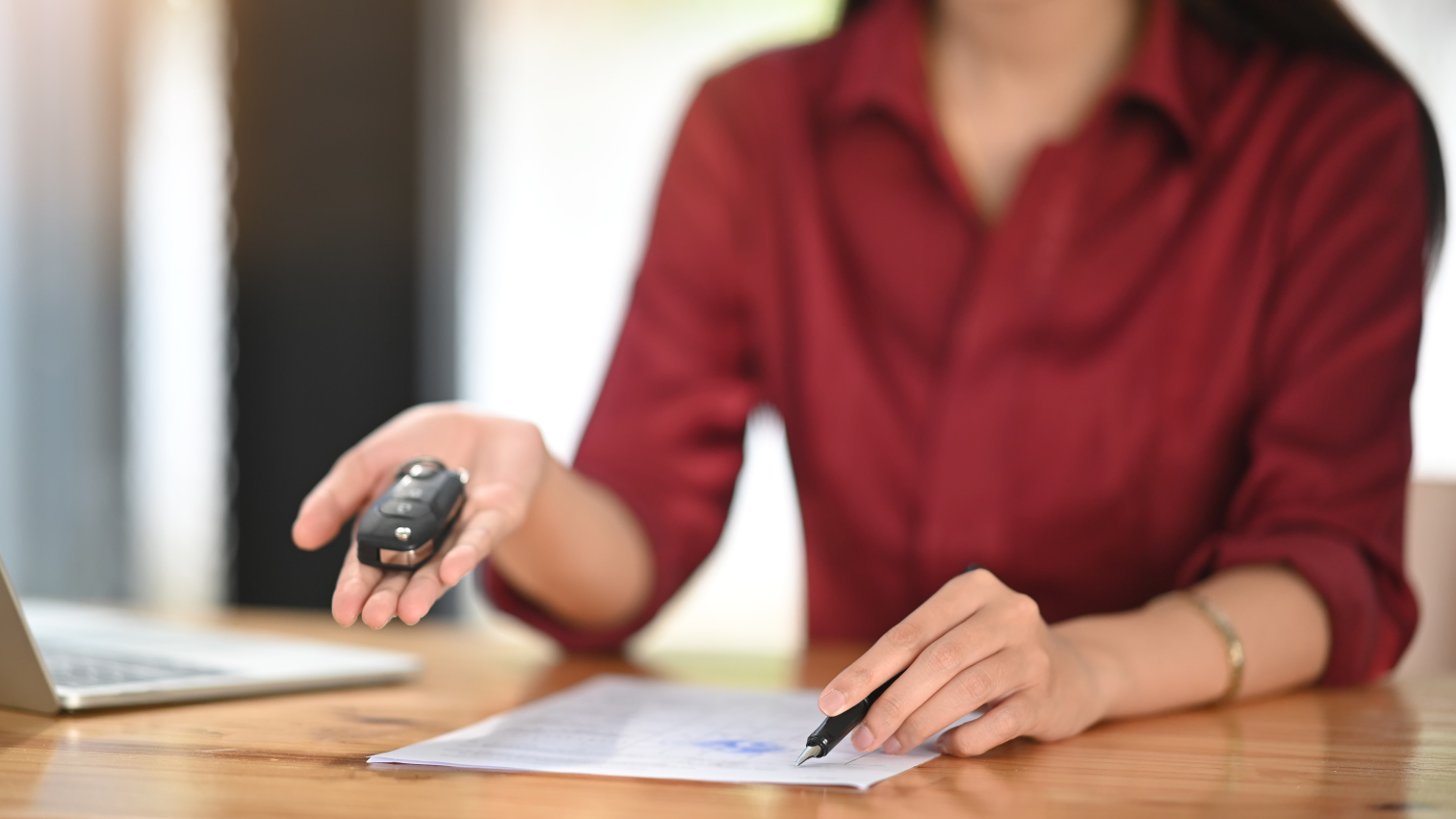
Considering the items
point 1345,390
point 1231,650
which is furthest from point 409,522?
point 1345,390

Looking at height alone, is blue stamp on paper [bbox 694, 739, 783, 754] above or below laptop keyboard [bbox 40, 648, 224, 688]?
above

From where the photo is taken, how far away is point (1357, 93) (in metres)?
1.03

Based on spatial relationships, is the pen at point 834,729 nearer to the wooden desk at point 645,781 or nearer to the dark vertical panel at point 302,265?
the wooden desk at point 645,781

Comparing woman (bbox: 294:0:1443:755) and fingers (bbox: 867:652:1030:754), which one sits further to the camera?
woman (bbox: 294:0:1443:755)

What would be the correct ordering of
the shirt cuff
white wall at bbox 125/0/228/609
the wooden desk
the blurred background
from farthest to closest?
white wall at bbox 125/0/228/609 → the blurred background → the shirt cuff → the wooden desk

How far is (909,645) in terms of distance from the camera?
0.62 m

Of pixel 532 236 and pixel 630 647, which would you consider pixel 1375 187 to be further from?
pixel 532 236

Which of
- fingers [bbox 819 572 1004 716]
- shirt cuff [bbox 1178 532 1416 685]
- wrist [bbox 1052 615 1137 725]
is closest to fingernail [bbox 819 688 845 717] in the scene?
fingers [bbox 819 572 1004 716]

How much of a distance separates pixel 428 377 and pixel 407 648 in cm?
152

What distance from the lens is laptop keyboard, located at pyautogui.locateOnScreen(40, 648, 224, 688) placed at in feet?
2.48

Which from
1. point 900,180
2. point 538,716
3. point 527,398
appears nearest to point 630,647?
point 538,716

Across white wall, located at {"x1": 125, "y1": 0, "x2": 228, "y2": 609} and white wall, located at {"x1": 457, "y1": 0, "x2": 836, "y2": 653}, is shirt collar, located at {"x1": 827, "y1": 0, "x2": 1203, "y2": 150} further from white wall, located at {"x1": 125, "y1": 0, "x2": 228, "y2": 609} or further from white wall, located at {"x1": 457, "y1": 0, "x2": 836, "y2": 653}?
white wall, located at {"x1": 125, "y1": 0, "x2": 228, "y2": 609}

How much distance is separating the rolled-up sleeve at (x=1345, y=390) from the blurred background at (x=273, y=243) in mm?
1293

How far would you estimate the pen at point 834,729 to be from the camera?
580 millimetres
